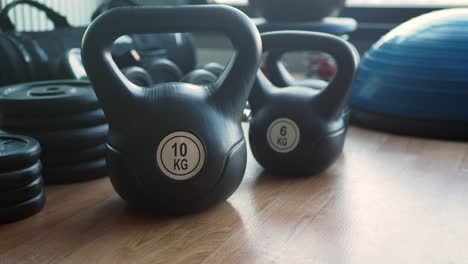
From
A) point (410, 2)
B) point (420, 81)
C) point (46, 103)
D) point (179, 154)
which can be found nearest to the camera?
point (179, 154)

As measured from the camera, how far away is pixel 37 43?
3.92 ft

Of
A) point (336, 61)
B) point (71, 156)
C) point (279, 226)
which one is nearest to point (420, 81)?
point (336, 61)

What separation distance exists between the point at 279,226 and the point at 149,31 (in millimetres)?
273

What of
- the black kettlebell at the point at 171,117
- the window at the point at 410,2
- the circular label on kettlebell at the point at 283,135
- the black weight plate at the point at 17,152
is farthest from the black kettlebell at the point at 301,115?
the window at the point at 410,2

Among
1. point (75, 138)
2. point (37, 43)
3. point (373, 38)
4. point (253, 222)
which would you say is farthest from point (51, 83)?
point (373, 38)

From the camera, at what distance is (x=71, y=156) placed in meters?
0.82

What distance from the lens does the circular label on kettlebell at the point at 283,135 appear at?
2.64 ft

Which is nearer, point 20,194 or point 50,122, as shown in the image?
point 20,194

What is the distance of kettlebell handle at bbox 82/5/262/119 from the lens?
0.64 m

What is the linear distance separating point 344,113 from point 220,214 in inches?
11.9

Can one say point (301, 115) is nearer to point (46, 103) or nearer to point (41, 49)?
point (46, 103)

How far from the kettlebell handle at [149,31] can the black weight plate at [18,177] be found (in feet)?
0.41

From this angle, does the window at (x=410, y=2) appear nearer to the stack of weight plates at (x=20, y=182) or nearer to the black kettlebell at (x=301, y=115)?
the black kettlebell at (x=301, y=115)

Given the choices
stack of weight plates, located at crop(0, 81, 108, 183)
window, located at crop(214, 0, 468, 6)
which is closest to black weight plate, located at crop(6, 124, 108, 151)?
stack of weight plates, located at crop(0, 81, 108, 183)
